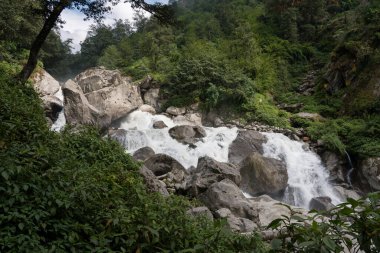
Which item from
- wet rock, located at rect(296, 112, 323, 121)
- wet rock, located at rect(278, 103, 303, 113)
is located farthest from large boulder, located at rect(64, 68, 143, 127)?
wet rock, located at rect(296, 112, 323, 121)

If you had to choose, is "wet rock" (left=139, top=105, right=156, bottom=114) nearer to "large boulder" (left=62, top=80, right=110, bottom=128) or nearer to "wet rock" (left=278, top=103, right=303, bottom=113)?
"large boulder" (left=62, top=80, right=110, bottom=128)

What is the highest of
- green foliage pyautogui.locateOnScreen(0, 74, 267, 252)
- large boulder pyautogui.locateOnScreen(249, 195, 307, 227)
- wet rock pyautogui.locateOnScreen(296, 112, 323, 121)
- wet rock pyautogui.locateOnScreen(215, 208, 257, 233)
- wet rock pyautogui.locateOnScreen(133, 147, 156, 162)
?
wet rock pyautogui.locateOnScreen(296, 112, 323, 121)

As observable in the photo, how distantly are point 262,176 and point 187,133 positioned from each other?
5.86 m

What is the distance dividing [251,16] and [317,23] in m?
9.97

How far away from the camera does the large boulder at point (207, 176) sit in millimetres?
12203

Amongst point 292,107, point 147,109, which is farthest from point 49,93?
point 292,107

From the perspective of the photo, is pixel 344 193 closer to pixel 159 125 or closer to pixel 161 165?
pixel 161 165

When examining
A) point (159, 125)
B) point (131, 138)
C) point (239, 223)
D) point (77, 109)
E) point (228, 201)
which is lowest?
point (239, 223)

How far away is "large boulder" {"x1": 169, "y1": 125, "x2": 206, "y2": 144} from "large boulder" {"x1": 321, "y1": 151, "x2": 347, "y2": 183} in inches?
287

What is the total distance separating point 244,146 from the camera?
18.6 meters

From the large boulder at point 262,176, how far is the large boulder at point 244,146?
7.19 feet

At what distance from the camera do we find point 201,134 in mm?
19812

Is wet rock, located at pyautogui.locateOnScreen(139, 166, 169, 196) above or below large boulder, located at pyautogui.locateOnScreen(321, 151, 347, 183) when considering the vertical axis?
below

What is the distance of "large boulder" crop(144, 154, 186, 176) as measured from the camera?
46.7 ft
